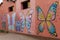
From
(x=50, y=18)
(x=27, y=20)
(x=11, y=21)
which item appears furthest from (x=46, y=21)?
(x=11, y=21)

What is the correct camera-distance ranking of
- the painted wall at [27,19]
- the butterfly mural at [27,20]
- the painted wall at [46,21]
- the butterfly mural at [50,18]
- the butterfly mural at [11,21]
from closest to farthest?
the painted wall at [46,21] → the butterfly mural at [50,18] → the painted wall at [27,19] → the butterfly mural at [27,20] → the butterfly mural at [11,21]

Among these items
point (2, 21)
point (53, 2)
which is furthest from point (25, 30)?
point (2, 21)

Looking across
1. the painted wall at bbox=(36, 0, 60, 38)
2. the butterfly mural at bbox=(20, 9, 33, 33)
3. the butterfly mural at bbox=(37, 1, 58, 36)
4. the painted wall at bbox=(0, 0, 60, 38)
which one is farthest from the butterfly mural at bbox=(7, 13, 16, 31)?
the butterfly mural at bbox=(37, 1, 58, 36)

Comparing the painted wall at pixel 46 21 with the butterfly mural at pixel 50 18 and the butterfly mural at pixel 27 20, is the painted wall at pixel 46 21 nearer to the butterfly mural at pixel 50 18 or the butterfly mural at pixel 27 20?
the butterfly mural at pixel 50 18

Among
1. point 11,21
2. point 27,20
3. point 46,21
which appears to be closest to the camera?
point 46,21

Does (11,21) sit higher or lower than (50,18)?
lower

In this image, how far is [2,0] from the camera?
18078 millimetres

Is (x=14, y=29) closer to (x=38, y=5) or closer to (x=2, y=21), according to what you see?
(x=2, y=21)

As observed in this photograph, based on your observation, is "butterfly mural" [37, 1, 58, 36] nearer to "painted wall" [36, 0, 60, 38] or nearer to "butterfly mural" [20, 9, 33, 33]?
"painted wall" [36, 0, 60, 38]

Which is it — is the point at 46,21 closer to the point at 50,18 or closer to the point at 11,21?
the point at 50,18

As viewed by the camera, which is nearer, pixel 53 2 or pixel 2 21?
pixel 53 2

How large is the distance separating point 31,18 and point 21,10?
212 cm

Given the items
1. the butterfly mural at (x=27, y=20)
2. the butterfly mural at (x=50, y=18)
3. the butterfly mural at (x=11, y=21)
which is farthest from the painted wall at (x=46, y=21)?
the butterfly mural at (x=11, y=21)

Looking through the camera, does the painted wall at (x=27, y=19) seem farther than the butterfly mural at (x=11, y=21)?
No
